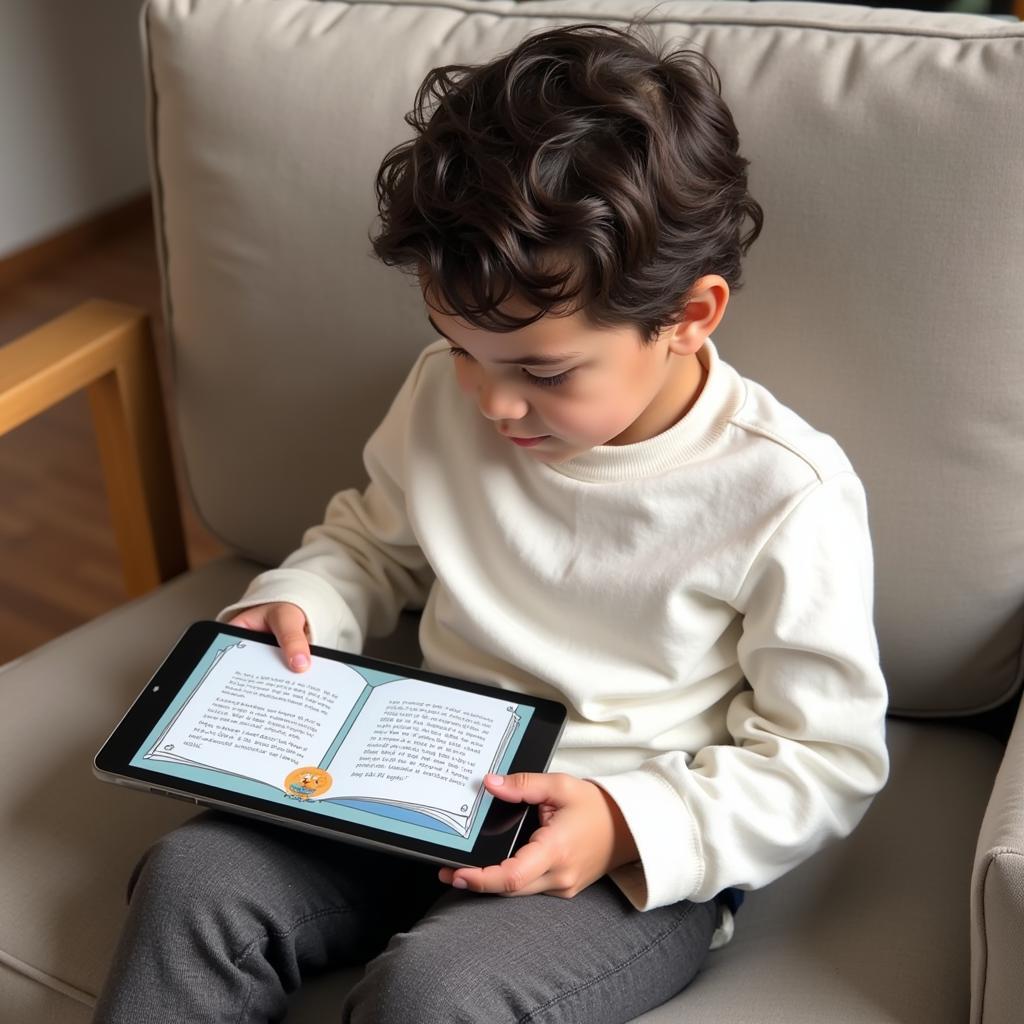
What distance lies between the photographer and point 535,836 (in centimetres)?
80

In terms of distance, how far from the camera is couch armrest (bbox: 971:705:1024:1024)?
0.69m

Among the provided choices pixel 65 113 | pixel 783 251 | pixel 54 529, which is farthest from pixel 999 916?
pixel 65 113

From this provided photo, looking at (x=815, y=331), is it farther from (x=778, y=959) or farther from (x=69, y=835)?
(x=69, y=835)

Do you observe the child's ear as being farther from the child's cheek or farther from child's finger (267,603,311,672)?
child's finger (267,603,311,672)

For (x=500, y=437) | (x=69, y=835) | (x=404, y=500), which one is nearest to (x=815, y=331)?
(x=500, y=437)

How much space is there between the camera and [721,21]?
980mm

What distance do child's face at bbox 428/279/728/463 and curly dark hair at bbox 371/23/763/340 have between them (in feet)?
0.04

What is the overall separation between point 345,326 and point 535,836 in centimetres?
50

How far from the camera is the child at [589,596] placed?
74 centimetres

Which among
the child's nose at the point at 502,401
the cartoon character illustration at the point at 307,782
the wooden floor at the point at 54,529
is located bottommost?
the wooden floor at the point at 54,529

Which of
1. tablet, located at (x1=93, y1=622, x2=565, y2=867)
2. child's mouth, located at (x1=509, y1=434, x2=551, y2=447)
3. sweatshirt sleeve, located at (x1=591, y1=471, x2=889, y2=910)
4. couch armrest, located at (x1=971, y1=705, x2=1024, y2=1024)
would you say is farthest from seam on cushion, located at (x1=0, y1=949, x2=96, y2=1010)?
couch armrest, located at (x1=971, y1=705, x2=1024, y2=1024)

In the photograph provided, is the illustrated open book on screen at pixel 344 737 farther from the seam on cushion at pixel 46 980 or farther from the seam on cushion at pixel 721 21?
the seam on cushion at pixel 721 21

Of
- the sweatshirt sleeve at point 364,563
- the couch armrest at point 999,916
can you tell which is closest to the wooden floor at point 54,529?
the sweatshirt sleeve at point 364,563

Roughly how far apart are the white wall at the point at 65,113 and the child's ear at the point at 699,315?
2089 mm
